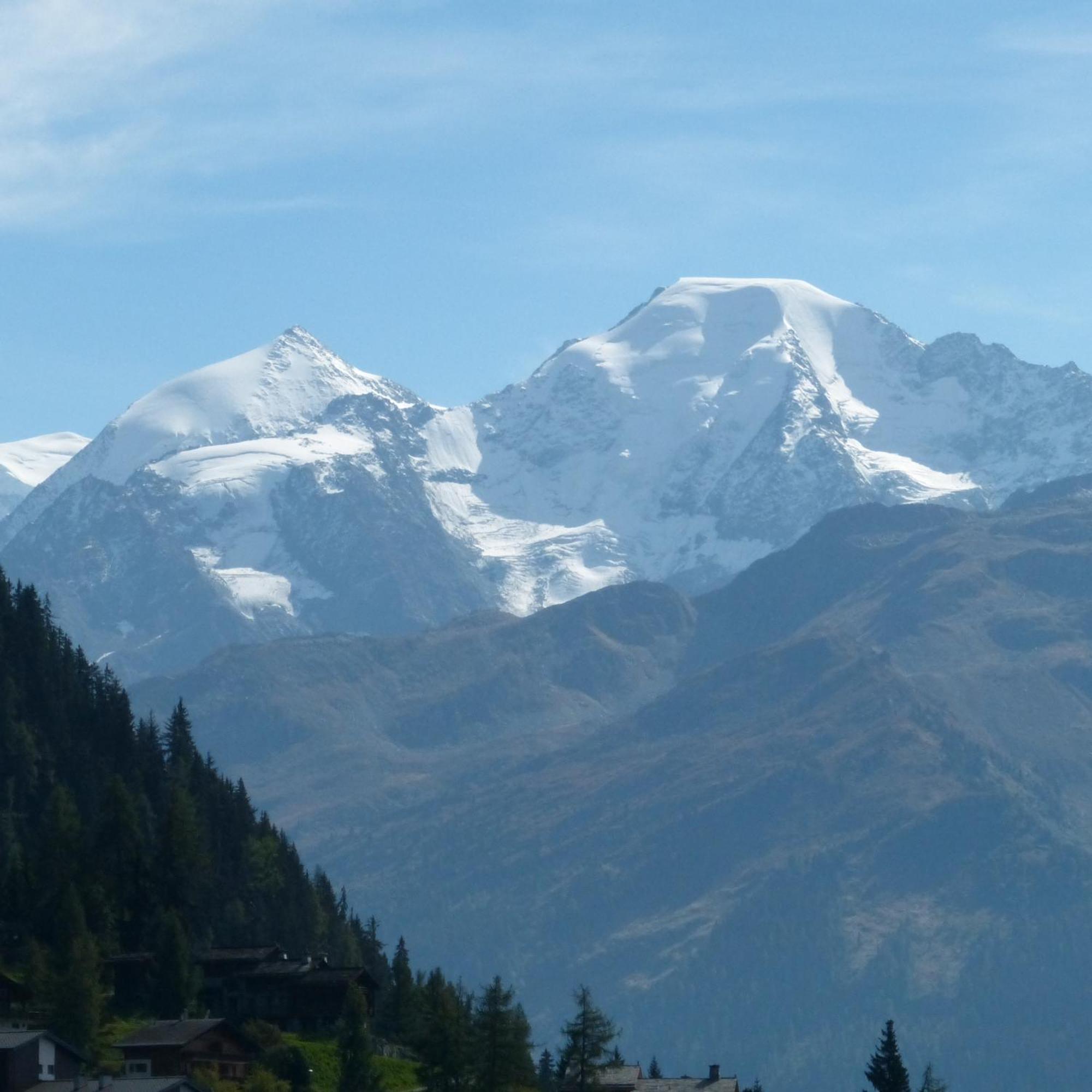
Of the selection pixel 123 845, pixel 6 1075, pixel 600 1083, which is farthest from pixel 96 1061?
pixel 123 845

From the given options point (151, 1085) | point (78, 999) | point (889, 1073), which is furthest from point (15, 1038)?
point (889, 1073)

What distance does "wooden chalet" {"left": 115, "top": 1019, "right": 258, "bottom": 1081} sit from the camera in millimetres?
129375

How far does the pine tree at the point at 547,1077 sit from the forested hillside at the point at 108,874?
1182 centimetres

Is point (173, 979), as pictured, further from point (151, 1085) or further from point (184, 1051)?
point (151, 1085)

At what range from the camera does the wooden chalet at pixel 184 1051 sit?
424ft

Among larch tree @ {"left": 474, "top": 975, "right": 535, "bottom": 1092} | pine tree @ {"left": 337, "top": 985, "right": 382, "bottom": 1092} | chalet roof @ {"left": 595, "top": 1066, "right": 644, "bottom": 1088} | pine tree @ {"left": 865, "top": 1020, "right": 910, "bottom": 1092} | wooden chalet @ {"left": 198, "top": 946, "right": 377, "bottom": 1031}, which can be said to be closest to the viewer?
pine tree @ {"left": 865, "top": 1020, "right": 910, "bottom": 1092}

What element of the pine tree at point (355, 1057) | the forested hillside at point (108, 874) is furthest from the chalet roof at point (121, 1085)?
the pine tree at point (355, 1057)

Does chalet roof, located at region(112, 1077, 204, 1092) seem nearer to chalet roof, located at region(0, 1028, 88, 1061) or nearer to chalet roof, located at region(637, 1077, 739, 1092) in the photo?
chalet roof, located at region(0, 1028, 88, 1061)

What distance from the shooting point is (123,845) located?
163750 mm

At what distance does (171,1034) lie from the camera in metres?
131

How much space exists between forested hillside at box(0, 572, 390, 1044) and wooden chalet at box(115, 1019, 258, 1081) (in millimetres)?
2454

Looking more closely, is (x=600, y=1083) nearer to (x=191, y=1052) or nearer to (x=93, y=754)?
(x=191, y=1052)

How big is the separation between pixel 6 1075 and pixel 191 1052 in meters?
16.7

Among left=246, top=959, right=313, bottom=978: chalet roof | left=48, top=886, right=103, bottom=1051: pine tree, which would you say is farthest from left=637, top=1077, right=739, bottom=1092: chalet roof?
left=48, top=886, right=103, bottom=1051: pine tree
